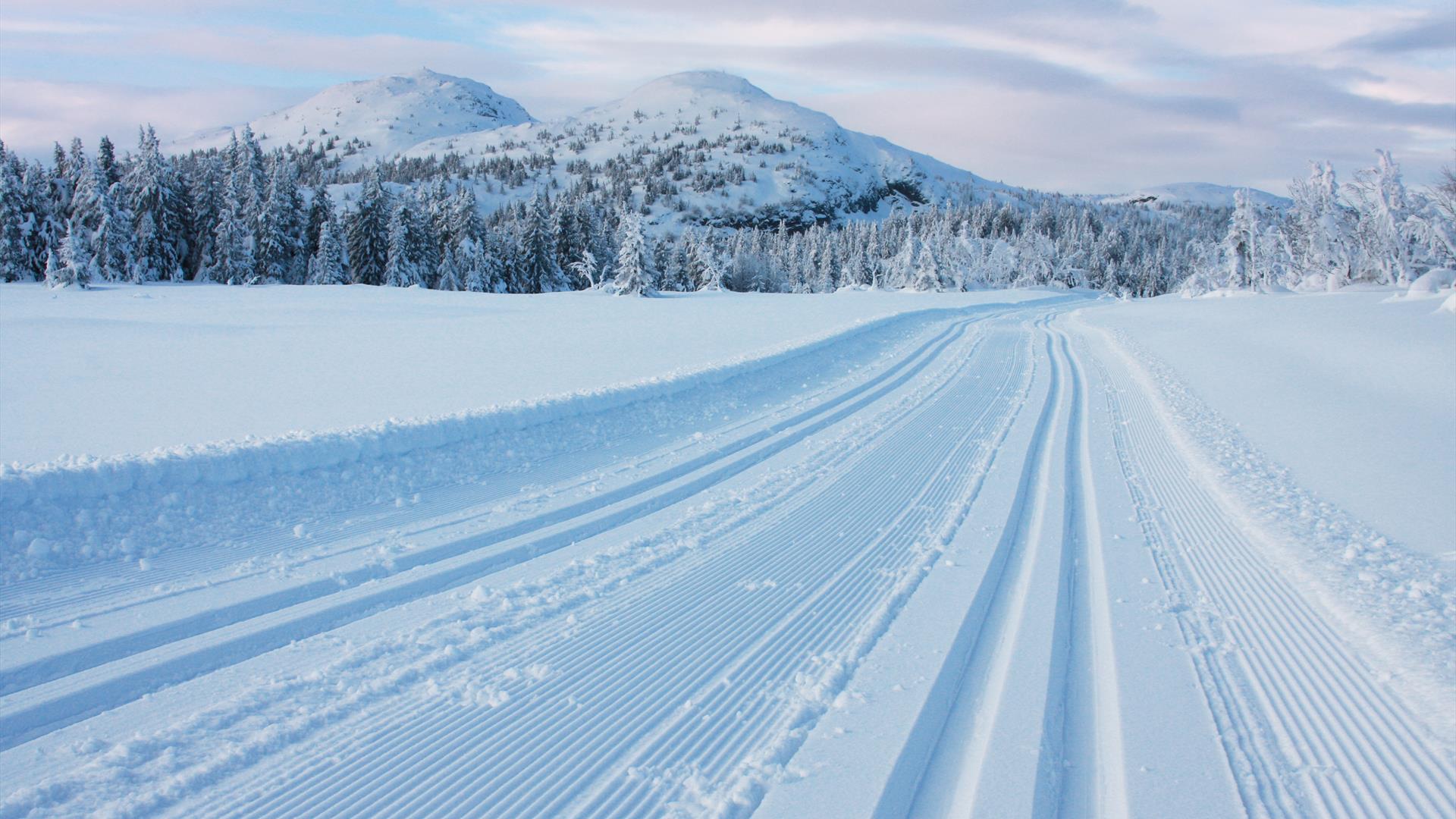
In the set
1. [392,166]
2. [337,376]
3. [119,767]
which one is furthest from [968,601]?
[392,166]

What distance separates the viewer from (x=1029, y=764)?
120 inches

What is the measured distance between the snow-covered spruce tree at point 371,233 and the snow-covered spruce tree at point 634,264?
57.0 feet

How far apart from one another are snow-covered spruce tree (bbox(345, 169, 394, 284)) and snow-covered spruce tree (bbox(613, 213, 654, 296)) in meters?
17.4

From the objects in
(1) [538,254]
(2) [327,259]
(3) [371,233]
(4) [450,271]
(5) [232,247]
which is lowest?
(4) [450,271]

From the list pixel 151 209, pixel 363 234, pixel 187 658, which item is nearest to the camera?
pixel 187 658

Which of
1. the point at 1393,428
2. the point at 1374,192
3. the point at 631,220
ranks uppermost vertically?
the point at 1374,192

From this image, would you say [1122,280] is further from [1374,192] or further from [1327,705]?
[1327,705]

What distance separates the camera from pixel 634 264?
1650 inches

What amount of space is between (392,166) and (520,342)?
6736 inches

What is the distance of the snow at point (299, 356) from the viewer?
7.66 m

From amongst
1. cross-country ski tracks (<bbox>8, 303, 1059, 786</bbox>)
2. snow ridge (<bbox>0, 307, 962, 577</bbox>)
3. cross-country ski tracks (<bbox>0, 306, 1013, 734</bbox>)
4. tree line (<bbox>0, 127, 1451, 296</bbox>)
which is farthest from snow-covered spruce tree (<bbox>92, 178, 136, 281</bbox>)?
cross-country ski tracks (<bbox>8, 303, 1059, 786</bbox>)

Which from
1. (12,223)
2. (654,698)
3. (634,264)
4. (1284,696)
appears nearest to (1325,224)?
(634,264)

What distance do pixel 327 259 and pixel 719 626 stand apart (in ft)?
169

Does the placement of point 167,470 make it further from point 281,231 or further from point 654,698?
point 281,231
